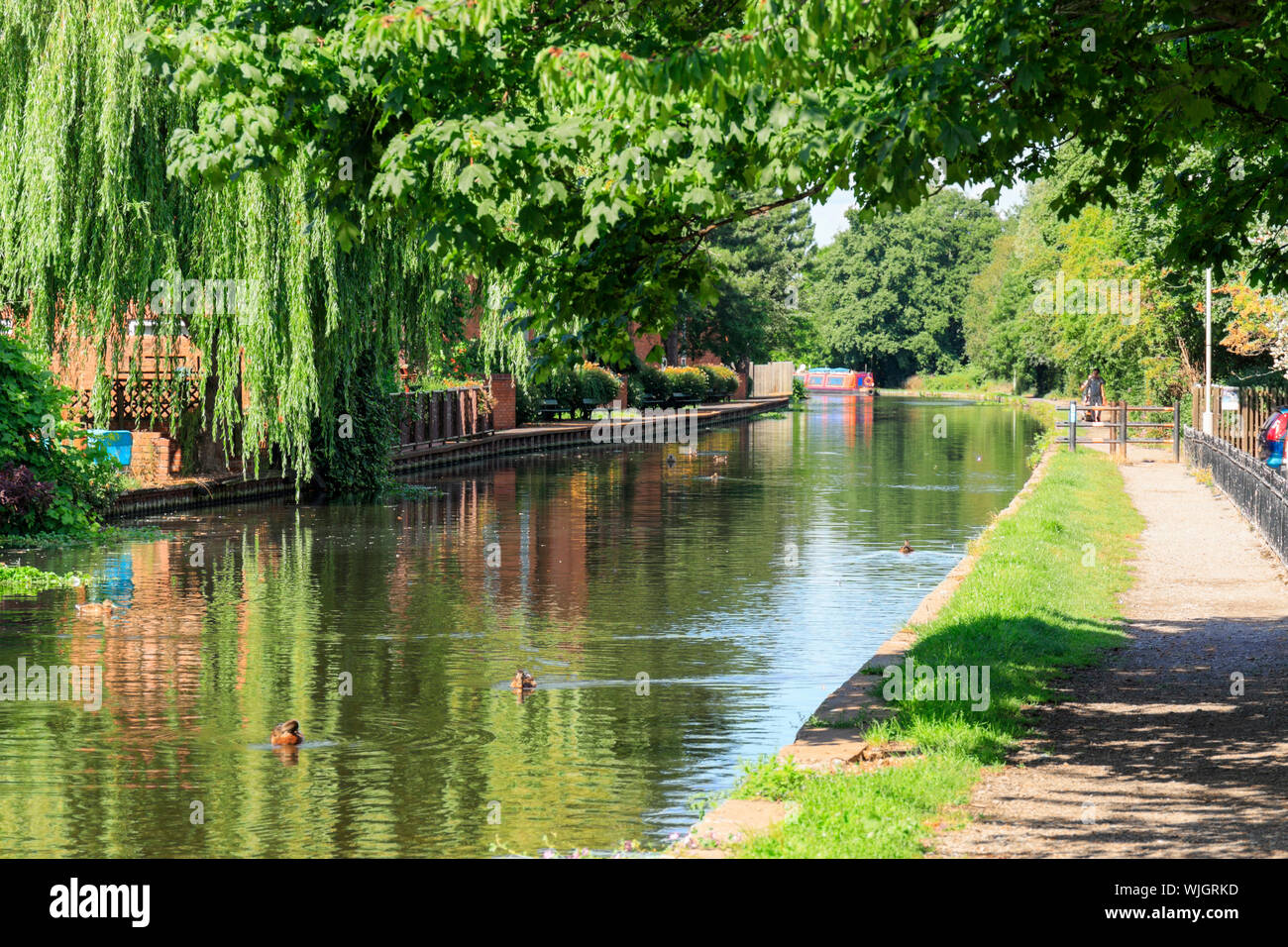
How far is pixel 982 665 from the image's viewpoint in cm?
1143

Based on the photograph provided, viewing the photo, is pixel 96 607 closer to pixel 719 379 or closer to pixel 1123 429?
pixel 1123 429

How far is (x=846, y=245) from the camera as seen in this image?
132000mm

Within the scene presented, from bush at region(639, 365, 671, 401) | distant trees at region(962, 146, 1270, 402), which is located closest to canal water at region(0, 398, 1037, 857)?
distant trees at region(962, 146, 1270, 402)

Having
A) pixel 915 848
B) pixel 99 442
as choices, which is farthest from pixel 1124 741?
pixel 99 442

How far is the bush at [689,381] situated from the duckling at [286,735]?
57559 millimetres

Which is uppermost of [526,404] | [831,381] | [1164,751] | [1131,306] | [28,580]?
[1131,306]

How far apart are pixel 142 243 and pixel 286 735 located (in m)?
14.6

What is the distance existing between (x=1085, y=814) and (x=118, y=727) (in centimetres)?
617

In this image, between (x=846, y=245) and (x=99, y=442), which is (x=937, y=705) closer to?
(x=99, y=442)

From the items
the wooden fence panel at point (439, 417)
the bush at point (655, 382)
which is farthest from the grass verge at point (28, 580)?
the bush at point (655, 382)

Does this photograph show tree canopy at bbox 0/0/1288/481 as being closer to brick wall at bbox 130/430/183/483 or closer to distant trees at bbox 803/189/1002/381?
brick wall at bbox 130/430/183/483

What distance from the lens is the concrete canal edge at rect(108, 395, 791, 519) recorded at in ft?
79.4

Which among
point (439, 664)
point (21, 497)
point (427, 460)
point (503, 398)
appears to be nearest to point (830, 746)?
point (439, 664)

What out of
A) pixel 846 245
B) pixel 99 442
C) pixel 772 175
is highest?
pixel 846 245
